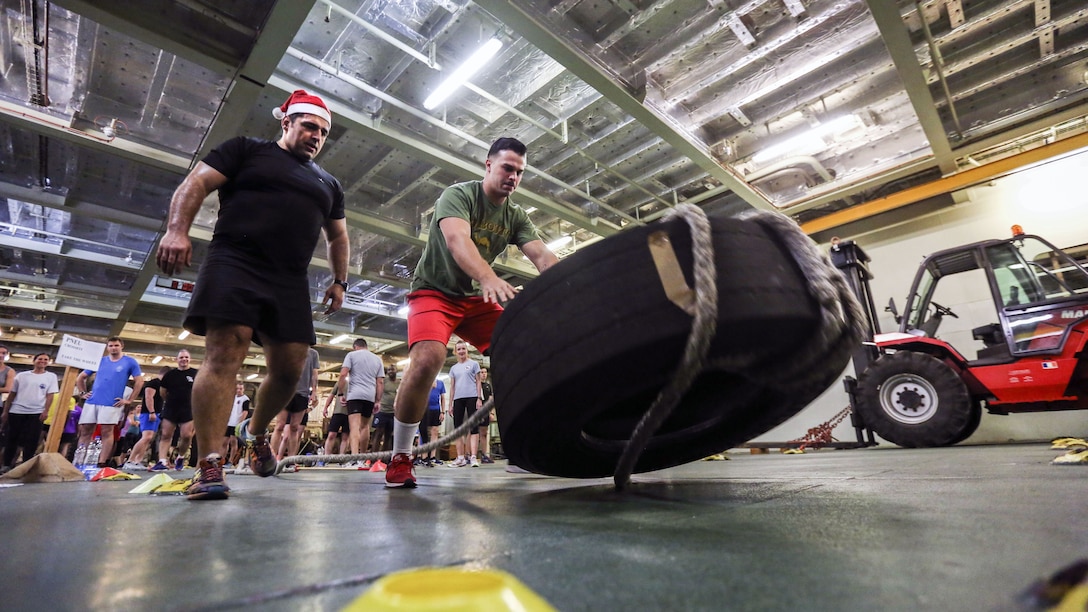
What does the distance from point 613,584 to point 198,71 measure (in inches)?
223

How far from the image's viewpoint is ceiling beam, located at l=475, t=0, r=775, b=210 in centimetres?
361

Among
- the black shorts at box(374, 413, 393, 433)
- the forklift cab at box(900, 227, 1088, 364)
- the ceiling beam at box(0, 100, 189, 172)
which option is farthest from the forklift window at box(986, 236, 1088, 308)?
the ceiling beam at box(0, 100, 189, 172)

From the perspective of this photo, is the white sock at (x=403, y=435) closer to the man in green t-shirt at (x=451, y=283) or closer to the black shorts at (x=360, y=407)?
the man in green t-shirt at (x=451, y=283)

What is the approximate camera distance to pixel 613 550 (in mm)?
627

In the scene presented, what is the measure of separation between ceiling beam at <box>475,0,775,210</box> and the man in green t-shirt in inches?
83.5

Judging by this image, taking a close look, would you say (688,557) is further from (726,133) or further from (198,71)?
(726,133)

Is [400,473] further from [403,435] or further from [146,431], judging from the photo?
[146,431]

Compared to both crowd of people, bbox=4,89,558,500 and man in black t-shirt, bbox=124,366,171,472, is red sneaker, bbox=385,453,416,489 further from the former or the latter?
man in black t-shirt, bbox=124,366,171,472

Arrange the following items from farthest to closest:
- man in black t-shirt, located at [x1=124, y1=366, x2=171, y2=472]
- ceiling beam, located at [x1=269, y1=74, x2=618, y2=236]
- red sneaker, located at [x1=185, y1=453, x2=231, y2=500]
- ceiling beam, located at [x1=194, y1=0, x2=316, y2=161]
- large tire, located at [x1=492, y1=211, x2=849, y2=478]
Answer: man in black t-shirt, located at [x1=124, y1=366, x2=171, y2=472] < ceiling beam, located at [x1=269, y1=74, x2=618, y2=236] < ceiling beam, located at [x1=194, y1=0, x2=316, y2=161] < red sneaker, located at [x1=185, y1=453, x2=231, y2=500] < large tire, located at [x1=492, y1=211, x2=849, y2=478]

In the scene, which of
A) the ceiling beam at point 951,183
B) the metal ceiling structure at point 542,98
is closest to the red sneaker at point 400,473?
the metal ceiling structure at point 542,98

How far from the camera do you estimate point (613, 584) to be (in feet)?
1.55

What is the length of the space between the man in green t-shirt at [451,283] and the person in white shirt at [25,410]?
6337 mm

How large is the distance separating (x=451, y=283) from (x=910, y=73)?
5089 millimetres

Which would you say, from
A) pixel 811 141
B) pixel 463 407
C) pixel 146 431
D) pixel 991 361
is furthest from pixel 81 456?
pixel 991 361
